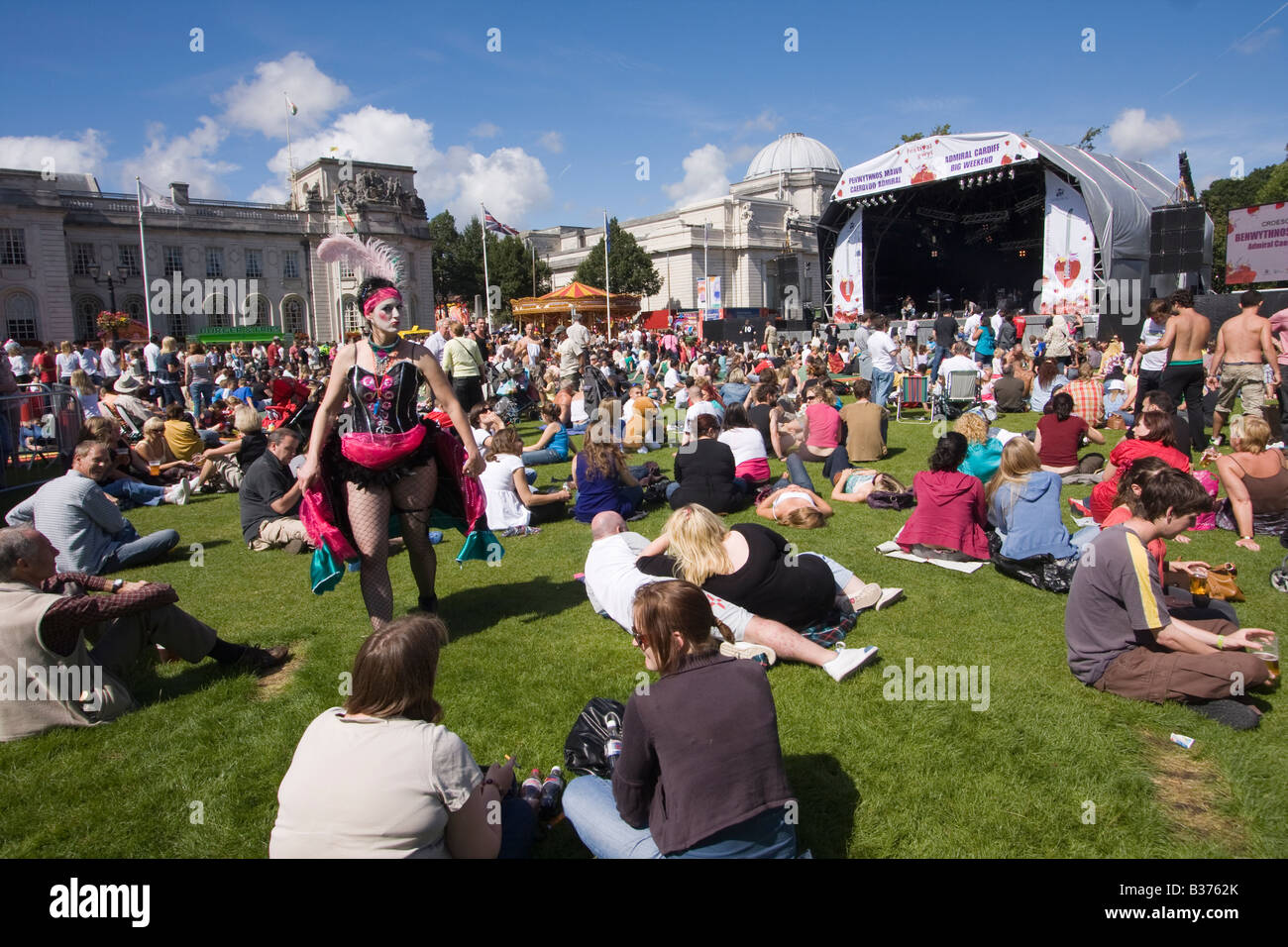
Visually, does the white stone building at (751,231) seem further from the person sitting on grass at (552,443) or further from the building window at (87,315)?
the person sitting on grass at (552,443)

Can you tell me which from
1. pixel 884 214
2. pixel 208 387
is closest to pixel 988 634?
pixel 208 387

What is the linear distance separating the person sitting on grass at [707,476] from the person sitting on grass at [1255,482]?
421 cm

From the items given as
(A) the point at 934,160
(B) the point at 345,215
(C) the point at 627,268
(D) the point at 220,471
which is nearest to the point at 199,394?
(D) the point at 220,471

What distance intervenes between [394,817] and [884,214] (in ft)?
115

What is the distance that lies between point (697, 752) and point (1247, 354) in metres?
9.59

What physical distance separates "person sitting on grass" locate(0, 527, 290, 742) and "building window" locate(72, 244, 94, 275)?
5982 cm

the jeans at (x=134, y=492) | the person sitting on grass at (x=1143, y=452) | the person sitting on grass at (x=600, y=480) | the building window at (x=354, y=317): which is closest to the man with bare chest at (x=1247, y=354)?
the person sitting on grass at (x=1143, y=452)

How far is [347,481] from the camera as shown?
14.6 ft

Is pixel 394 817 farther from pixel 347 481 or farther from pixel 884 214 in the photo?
pixel 884 214

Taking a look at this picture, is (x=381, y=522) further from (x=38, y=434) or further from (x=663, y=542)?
(x=38, y=434)

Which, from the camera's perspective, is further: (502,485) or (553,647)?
(502,485)

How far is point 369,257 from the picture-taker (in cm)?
548
